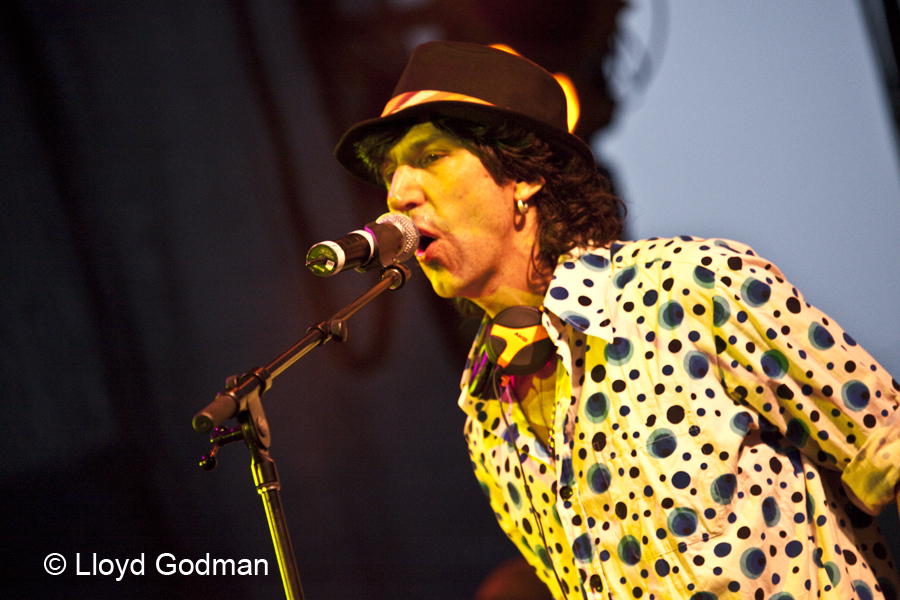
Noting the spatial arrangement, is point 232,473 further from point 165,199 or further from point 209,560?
point 165,199

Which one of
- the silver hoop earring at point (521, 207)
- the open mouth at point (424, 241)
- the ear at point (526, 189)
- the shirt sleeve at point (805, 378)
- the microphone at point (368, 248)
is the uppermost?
the ear at point (526, 189)

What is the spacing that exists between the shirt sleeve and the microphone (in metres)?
0.71

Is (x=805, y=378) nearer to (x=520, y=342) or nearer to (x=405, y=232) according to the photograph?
(x=520, y=342)

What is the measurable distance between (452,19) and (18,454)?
2.57 m

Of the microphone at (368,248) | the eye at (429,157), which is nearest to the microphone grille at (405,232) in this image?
the microphone at (368,248)

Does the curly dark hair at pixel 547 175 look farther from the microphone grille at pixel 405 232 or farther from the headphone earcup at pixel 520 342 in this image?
the microphone grille at pixel 405 232

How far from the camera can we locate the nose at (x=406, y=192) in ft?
5.27

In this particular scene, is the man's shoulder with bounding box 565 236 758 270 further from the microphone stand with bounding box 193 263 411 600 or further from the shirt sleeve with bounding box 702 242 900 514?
the microphone stand with bounding box 193 263 411 600

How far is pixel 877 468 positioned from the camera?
4.04 feet

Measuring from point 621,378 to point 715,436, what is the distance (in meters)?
0.25

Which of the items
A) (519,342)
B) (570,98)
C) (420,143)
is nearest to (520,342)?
(519,342)

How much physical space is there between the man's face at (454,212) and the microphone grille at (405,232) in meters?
0.14

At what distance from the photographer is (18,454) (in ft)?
8.37

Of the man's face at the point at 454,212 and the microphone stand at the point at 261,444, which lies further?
the man's face at the point at 454,212
